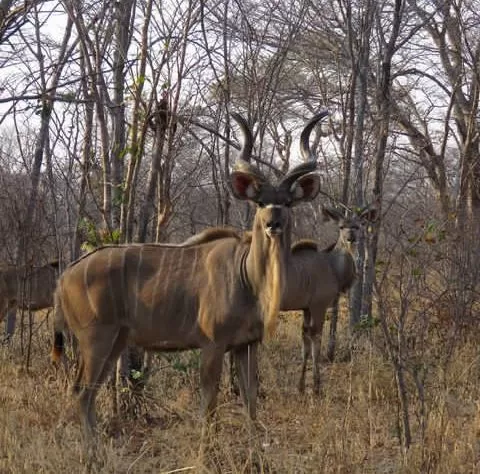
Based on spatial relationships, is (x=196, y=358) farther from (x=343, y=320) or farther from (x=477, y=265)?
(x=343, y=320)

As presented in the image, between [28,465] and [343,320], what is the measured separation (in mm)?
6665

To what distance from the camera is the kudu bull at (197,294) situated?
4.37 m

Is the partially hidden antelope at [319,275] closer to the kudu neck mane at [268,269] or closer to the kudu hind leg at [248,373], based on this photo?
the kudu hind leg at [248,373]

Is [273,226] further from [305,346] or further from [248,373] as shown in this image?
[305,346]

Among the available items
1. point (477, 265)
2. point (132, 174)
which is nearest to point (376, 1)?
point (477, 265)

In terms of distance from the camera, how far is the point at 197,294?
4.56 metres

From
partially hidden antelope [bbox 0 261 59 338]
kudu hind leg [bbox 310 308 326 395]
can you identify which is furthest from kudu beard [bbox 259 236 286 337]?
partially hidden antelope [bbox 0 261 59 338]

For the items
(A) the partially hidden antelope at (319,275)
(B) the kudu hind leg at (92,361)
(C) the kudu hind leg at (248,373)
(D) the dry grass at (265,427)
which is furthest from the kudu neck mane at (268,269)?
(A) the partially hidden antelope at (319,275)

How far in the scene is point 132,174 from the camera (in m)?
5.01

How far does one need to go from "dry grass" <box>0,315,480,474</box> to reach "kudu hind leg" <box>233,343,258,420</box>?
0.12 m

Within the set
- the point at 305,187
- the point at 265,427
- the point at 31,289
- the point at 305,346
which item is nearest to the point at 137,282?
the point at 305,187

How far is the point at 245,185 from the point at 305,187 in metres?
0.33

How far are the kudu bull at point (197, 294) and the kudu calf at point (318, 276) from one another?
2.59m

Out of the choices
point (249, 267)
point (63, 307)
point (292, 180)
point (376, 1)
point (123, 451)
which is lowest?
point (123, 451)
